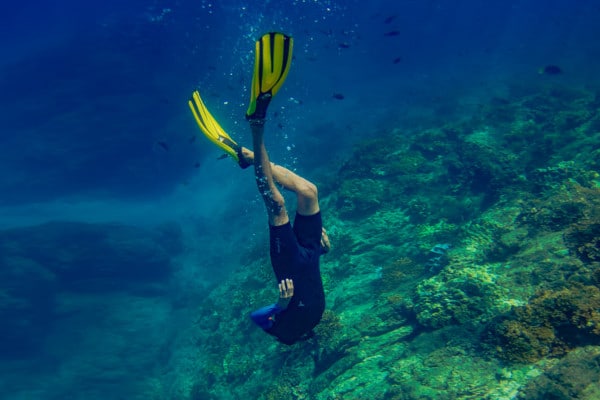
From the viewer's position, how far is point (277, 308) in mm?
4684

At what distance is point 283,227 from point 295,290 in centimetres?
95

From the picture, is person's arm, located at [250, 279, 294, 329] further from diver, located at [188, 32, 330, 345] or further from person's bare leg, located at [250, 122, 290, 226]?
person's bare leg, located at [250, 122, 290, 226]

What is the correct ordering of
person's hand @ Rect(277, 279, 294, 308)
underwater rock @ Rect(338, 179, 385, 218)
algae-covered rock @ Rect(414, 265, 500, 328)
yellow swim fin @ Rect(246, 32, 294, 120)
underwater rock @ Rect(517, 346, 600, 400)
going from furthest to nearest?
underwater rock @ Rect(338, 179, 385, 218) < algae-covered rock @ Rect(414, 265, 500, 328) < person's hand @ Rect(277, 279, 294, 308) < underwater rock @ Rect(517, 346, 600, 400) < yellow swim fin @ Rect(246, 32, 294, 120)

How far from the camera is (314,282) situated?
198 inches

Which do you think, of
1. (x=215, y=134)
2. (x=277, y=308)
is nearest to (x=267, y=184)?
(x=277, y=308)

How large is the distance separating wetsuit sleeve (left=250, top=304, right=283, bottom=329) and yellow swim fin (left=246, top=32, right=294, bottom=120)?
2.59 metres

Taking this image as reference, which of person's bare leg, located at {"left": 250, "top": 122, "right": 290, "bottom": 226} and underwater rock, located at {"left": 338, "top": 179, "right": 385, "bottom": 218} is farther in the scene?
underwater rock, located at {"left": 338, "top": 179, "right": 385, "bottom": 218}

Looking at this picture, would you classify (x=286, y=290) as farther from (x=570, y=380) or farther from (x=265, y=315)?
(x=570, y=380)

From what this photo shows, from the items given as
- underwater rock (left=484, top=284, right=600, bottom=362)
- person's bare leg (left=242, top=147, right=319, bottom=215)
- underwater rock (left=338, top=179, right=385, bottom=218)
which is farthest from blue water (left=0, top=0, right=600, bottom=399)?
underwater rock (left=484, top=284, right=600, bottom=362)

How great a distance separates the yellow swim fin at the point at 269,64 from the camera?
151 inches

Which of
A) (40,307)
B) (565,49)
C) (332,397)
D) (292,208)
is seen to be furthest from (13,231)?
(565,49)

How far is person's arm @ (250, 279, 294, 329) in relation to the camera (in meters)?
4.51

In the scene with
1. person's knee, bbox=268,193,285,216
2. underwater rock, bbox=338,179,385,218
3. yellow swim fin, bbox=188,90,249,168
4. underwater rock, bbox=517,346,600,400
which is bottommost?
underwater rock, bbox=517,346,600,400

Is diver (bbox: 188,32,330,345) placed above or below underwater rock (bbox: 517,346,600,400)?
above
